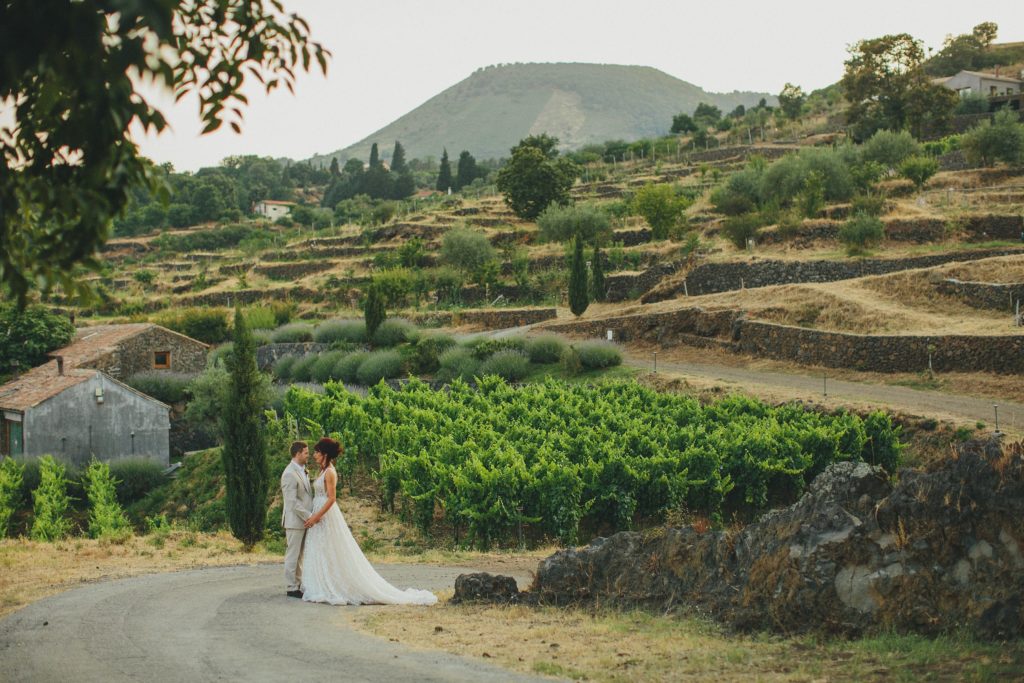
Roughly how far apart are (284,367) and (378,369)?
710 cm

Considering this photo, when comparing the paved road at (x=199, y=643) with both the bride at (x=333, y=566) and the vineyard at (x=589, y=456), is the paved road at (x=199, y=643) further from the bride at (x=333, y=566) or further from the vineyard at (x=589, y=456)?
the vineyard at (x=589, y=456)

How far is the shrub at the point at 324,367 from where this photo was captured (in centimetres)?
4141

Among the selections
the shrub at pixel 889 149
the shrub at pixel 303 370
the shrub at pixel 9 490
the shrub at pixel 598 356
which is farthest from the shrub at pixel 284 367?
the shrub at pixel 889 149

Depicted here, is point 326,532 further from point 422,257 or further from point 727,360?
point 422,257

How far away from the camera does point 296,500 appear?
37.2ft

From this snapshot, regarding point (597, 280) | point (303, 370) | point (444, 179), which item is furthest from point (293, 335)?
point (444, 179)

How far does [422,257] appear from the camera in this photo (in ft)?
203

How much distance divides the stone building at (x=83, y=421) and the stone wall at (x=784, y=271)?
20.6 metres

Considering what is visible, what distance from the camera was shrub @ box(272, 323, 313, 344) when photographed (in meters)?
48.1

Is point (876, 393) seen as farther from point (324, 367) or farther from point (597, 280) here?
point (324, 367)

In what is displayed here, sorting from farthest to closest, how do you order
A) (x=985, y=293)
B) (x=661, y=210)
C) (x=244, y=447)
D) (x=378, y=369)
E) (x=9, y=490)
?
(x=661, y=210) → (x=378, y=369) → (x=985, y=293) → (x=9, y=490) → (x=244, y=447)

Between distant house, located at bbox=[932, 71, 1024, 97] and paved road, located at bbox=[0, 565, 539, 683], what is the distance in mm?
80669

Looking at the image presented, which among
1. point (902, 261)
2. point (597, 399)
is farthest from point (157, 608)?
point (902, 261)

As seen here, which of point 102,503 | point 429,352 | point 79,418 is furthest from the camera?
point 429,352
